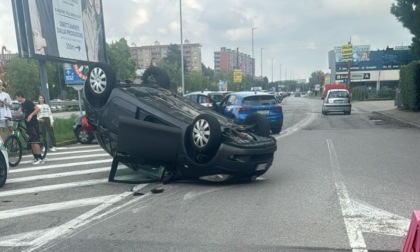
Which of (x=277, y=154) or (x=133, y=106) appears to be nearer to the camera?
(x=133, y=106)

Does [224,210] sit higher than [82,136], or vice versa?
[224,210]

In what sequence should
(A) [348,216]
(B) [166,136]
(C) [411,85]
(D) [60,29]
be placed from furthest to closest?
(C) [411,85], (D) [60,29], (B) [166,136], (A) [348,216]

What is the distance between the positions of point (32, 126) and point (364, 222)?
851 cm

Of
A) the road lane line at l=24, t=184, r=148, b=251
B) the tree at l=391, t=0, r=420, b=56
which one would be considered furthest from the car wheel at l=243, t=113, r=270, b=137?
the tree at l=391, t=0, r=420, b=56

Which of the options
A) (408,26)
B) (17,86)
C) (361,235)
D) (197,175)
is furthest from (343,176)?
(17,86)

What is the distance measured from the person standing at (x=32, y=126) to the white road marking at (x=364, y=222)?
25.2ft

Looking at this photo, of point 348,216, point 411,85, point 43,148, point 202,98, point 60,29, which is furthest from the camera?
point 411,85

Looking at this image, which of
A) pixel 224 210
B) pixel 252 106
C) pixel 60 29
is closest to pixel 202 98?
pixel 252 106

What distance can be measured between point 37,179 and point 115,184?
1.97 metres

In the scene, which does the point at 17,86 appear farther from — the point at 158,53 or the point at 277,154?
the point at 158,53

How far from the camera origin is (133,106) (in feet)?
25.2

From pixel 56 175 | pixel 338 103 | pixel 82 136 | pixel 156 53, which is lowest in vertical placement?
pixel 338 103

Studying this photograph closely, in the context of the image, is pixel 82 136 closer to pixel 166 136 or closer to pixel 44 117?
pixel 44 117

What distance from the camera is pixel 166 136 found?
718cm
